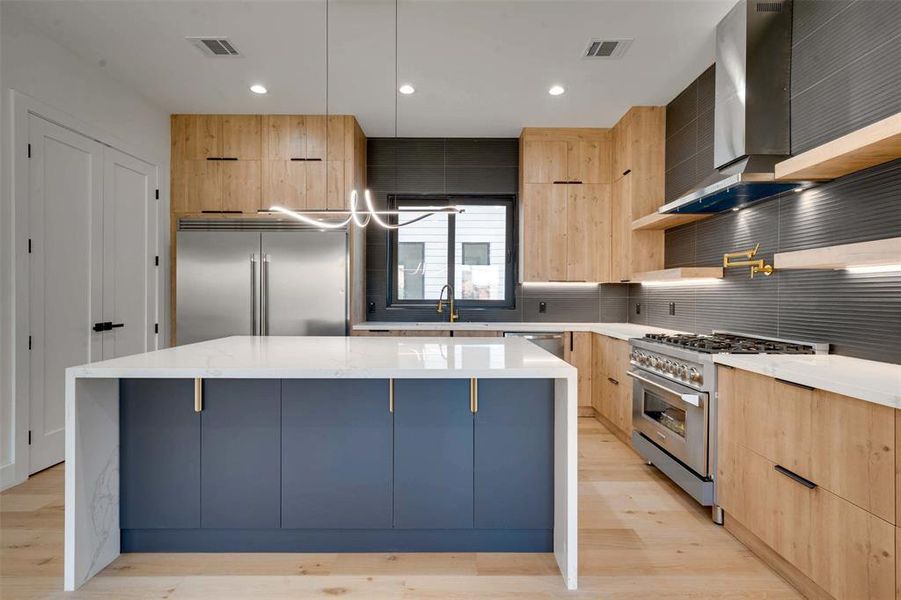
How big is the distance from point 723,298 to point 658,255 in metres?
1.06

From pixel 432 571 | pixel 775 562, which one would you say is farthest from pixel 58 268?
pixel 775 562

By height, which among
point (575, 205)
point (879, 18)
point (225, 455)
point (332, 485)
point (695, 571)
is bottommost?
point (695, 571)

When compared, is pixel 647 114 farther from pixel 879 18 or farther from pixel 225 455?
pixel 225 455

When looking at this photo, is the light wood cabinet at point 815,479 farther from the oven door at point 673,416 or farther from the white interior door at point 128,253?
the white interior door at point 128,253

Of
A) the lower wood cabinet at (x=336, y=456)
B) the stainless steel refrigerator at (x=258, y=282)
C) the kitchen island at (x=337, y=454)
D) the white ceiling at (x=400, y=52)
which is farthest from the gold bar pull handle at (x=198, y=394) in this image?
the white ceiling at (x=400, y=52)

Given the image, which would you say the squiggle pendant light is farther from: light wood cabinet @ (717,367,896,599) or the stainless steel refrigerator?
light wood cabinet @ (717,367,896,599)

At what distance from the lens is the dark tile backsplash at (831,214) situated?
79.1 inches

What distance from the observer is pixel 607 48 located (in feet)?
10.3

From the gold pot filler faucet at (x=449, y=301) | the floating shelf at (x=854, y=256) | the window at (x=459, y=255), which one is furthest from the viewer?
the window at (x=459, y=255)

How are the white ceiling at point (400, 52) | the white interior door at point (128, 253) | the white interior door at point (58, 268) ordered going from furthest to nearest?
the white interior door at point (128, 253), the white interior door at point (58, 268), the white ceiling at point (400, 52)

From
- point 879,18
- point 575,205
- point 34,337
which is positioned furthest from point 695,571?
point 34,337

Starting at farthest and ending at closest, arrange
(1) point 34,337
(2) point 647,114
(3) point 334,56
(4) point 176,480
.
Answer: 1. (2) point 647,114
2. (3) point 334,56
3. (1) point 34,337
4. (4) point 176,480

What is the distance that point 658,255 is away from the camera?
428cm

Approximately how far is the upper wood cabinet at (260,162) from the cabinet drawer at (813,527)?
3702 mm
